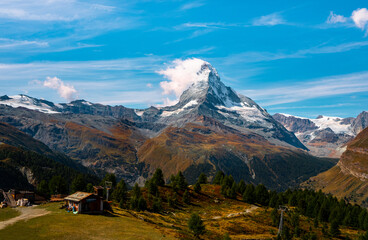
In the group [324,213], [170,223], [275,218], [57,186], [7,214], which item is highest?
[7,214]

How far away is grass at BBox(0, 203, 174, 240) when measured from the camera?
55406mm

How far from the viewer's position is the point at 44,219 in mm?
66688

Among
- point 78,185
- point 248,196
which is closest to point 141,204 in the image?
point 78,185

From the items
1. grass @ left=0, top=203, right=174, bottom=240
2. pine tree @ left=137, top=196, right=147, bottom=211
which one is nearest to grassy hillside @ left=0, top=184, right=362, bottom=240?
grass @ left=0, top=203, right=174, bottom=240

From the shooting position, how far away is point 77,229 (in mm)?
60312

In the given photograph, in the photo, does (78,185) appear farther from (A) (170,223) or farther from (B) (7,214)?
(A) (170,223)

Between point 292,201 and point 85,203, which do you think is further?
point 292,201

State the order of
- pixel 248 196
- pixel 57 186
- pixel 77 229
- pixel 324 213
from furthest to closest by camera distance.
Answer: pixel 248 196, pixel 324 213, pixel 57 186, pixel 77 229

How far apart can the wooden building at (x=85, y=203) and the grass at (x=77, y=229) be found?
3.04m

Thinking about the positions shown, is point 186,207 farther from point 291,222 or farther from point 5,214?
point 5,214

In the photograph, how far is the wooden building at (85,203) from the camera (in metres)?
75.8

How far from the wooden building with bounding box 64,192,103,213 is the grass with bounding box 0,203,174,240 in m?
3.04

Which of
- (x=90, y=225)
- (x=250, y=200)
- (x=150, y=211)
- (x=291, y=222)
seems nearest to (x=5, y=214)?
(x=90, y=225)

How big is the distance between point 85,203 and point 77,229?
17.2 metres
